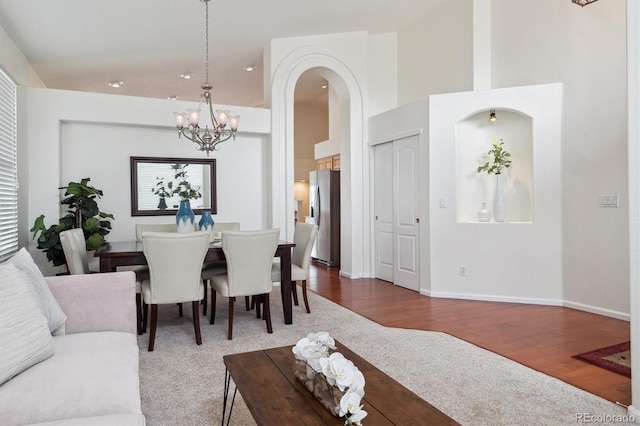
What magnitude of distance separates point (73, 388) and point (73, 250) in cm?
227

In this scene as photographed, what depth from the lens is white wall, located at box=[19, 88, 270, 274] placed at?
15.5ft

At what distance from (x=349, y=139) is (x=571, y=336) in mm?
Result: 3961

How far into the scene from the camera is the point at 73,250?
3.44m

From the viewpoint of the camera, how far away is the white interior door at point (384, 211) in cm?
593

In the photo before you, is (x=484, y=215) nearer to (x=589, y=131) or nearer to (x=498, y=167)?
(x=498, y=167)

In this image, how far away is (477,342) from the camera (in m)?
3.29

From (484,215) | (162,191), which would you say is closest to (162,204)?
(162,191)

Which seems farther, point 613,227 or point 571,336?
point 613,227

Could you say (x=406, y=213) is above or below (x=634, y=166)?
below

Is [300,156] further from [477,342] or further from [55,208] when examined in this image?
[477,342]

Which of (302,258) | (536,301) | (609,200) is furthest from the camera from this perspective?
(536,301)

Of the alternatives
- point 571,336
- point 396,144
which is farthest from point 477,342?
point 396,144

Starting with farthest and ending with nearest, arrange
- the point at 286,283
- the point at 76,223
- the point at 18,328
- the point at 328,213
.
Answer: the point at 328,213, the point at 76,223, the point at 286,283, the point at 18,328

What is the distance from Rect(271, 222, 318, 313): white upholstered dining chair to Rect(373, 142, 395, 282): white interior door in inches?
72.8
